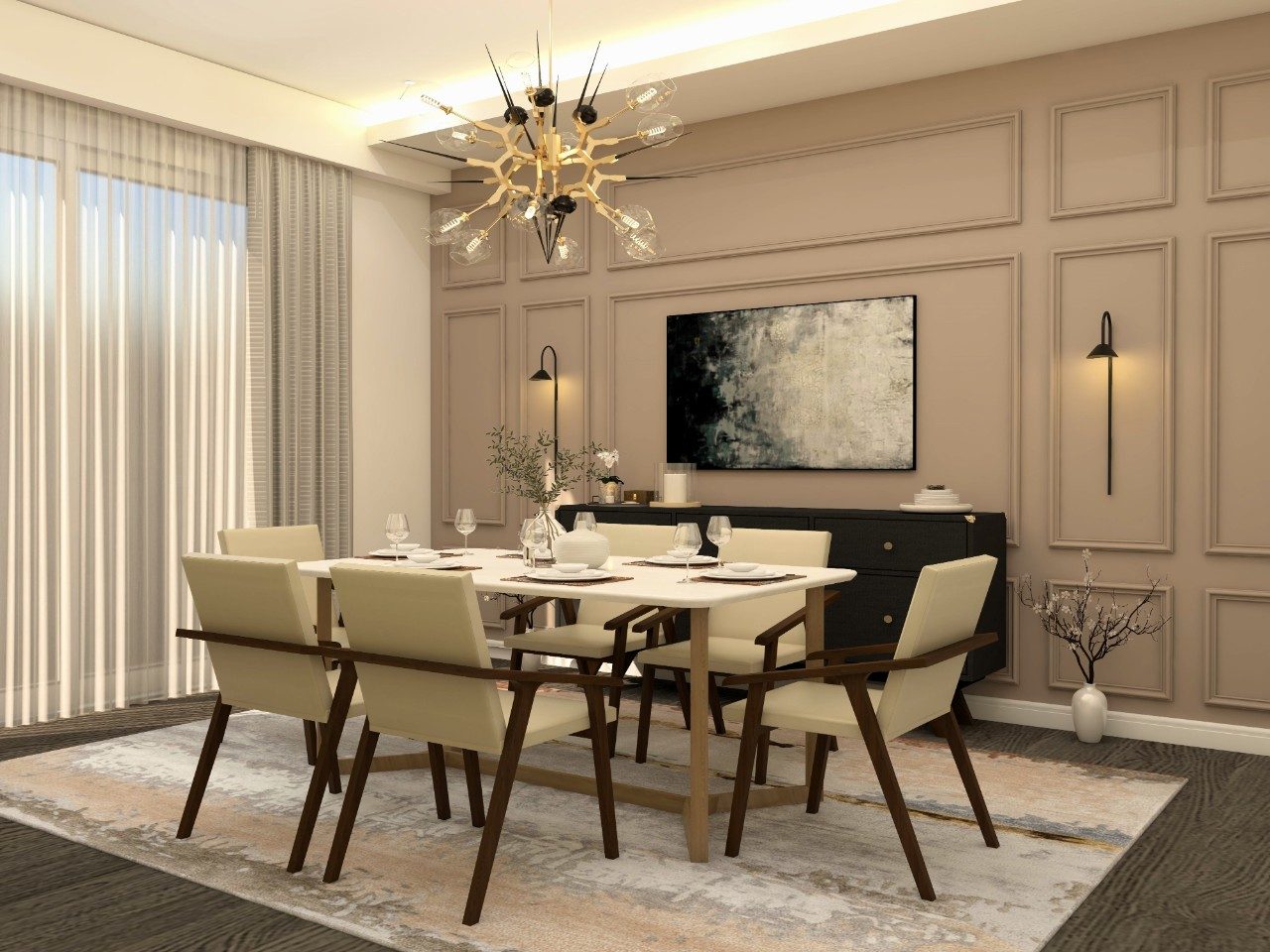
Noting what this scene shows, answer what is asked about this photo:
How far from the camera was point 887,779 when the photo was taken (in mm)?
2926

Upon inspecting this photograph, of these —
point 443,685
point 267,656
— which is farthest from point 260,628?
point 443,685

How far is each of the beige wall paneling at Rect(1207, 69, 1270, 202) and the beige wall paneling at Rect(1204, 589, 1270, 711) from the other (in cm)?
162

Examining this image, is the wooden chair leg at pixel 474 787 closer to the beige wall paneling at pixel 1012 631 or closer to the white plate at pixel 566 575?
the white plate at pixel 566 575

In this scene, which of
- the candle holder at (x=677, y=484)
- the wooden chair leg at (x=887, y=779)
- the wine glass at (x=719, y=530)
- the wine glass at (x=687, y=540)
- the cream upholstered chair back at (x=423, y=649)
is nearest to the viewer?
the cream upholstered chair back at (x=423, y=649)

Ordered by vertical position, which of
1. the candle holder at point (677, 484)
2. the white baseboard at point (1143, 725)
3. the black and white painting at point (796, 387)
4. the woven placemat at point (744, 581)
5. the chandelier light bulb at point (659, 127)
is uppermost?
the chandelier light bulb at point (659, 127)

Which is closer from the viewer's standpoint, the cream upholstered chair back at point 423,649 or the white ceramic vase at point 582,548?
the cream upholstered chair back at point 423,649

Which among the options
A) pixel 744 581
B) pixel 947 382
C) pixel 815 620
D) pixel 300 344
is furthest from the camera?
pixel 300 344

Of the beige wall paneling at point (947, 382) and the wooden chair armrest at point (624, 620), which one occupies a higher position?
the beige wall paneling at point (947, 382)

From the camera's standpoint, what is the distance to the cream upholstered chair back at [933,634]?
292cm

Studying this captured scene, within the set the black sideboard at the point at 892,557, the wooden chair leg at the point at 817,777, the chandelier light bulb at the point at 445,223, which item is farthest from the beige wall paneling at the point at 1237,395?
the chandelier light bulb at the point at 445,223

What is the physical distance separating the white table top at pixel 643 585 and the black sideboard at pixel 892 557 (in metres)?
0.89

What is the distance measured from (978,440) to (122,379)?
399cm

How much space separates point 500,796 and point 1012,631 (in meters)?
2.98

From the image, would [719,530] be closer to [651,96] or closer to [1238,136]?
[651,96]
